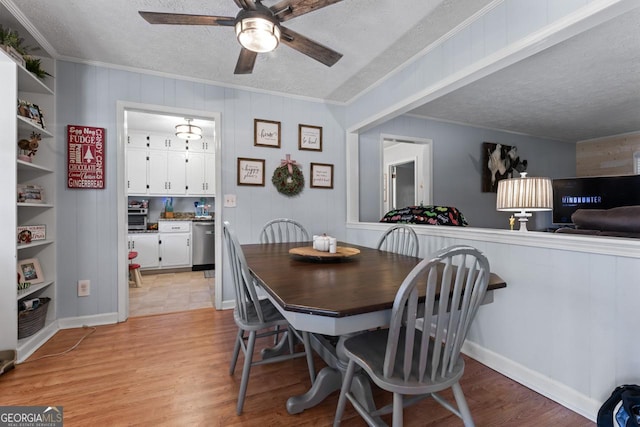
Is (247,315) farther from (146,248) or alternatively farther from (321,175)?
(146,248)

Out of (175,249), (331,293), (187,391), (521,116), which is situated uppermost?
(521,116)

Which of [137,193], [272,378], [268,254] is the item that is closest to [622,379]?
[272,378]

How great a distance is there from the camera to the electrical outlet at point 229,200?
310cm

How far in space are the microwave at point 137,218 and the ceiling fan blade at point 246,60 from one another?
11.8ft

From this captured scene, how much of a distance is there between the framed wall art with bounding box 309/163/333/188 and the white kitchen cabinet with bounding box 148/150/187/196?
2.67m

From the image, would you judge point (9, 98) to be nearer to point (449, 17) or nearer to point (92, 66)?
point (92, 66)

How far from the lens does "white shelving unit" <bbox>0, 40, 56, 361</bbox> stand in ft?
6.30

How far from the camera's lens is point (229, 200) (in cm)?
312

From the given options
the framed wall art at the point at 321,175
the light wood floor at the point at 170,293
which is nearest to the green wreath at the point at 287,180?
the framed wall art at the point at 321,175

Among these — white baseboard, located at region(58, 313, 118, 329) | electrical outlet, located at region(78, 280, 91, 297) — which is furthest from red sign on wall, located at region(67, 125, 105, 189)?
white baseboard, located at region(58, 313, 118, 329)

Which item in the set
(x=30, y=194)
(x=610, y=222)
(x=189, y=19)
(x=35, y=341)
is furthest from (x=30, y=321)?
(x=610, y=222)

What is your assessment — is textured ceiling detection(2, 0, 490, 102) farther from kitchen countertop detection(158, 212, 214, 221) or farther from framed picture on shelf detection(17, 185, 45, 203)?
kitchen countertop detection(158, 212, 214, 221)

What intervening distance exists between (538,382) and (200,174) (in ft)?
16.5

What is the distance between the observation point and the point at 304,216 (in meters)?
3.47
